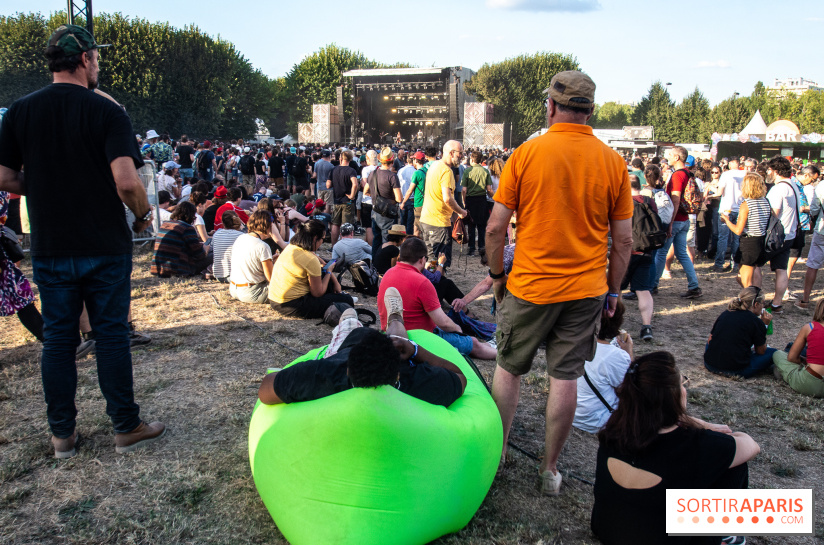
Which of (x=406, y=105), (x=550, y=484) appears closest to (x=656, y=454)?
(x=550, y=484)

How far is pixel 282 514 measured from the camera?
7.64 feet

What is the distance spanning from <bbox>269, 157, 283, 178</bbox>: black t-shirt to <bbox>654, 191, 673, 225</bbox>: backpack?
10.2 m

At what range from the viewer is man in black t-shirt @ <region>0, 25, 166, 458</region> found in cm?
266

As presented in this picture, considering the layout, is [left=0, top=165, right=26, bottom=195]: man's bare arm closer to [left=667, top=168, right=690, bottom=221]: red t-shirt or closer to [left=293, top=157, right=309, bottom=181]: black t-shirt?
[left=667, top=168, right=690, bottom=221]: red t-shirt

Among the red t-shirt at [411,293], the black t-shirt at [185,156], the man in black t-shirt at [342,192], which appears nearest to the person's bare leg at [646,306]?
the red t-shirt at [411,293]

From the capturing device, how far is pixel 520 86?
54094mm

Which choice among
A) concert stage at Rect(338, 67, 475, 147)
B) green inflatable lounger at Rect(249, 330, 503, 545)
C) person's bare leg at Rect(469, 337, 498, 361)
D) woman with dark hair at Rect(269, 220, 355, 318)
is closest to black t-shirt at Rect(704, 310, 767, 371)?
person's bare leg at Rect(469, 337, 498, 361)

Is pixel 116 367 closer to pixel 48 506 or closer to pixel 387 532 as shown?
pixel 48 506

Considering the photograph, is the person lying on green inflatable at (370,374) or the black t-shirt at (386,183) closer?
the person lying on green inflatable at (370,374)

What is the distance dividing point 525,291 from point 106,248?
80.6 inches

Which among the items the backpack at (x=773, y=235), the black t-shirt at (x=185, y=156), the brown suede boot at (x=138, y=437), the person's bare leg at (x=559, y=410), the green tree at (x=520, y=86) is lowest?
the brown suede boot at (x=138, y=437)

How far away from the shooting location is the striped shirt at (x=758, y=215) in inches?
246

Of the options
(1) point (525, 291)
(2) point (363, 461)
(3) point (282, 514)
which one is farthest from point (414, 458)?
(1) point (525, 291)

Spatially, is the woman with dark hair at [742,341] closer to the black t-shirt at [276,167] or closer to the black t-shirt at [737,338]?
the black t-shirt at [737,338]
